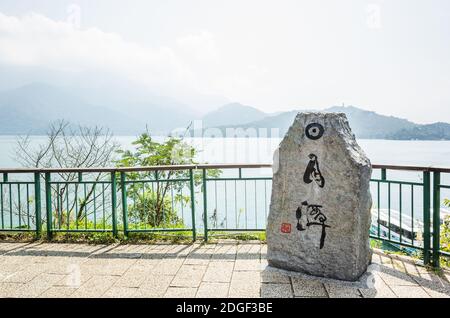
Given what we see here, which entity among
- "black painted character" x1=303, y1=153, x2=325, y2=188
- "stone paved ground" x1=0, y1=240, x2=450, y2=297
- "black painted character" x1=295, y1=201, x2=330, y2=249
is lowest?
"stone paved ground" x1=0, y1=240, x2=450, y2=297

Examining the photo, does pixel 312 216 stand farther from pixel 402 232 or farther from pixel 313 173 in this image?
pixel 402 232

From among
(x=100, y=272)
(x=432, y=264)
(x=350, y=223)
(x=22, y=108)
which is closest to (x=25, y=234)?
(x=100, y=272)

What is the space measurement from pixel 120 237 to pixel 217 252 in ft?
5.87

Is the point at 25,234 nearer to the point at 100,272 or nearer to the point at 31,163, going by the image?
the point at 100,272

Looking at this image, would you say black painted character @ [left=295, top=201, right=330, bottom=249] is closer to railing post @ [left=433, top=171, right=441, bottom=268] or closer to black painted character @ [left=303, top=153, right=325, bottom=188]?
black painted character @ [left=303, top=153, right=325, bottom=188]

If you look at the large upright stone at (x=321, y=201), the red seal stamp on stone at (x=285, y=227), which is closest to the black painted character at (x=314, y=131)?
the large upright stone at (x=321, y=201)

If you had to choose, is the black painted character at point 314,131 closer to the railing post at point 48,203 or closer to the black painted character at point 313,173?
the black painted character at point 313,173

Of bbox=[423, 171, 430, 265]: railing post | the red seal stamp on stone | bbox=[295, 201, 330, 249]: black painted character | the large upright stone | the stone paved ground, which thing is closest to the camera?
the stone paved ground

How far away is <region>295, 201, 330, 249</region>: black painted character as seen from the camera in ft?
12.3

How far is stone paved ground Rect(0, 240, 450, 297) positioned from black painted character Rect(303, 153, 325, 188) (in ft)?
3.75

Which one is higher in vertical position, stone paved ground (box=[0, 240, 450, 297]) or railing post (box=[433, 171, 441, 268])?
railing post (box=[433, 171, 441, 268])

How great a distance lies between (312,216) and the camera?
3803mm

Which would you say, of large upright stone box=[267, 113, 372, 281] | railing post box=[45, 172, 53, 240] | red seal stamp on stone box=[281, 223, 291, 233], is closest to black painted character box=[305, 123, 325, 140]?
large upright stone box=[267, 113, 372, 281]

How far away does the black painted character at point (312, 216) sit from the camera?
3750mm
